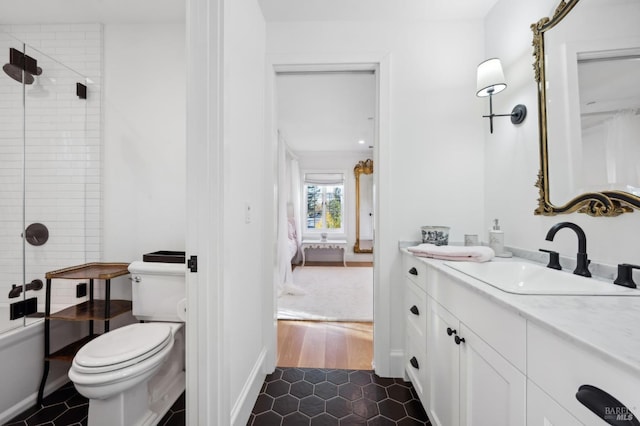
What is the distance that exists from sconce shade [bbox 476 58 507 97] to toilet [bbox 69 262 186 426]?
88.0 inches

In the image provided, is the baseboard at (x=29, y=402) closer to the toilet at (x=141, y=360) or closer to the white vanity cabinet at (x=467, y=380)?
the toilet at (x=141, y=360)

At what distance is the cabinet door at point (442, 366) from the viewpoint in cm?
112

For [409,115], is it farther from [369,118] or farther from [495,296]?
[369,118]

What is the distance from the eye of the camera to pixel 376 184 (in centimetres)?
201

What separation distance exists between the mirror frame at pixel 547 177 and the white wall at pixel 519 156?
4 cm

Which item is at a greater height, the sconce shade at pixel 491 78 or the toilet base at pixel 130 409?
the sconce shade at pixel 491 78

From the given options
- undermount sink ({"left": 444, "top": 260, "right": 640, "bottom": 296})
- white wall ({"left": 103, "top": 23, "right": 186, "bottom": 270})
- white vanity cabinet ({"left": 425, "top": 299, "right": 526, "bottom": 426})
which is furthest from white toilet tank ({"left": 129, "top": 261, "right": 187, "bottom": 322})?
undermount sink ({"left": 444, "top": 260, "right": 640, "bottom": 296})

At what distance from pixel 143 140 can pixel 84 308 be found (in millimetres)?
1280

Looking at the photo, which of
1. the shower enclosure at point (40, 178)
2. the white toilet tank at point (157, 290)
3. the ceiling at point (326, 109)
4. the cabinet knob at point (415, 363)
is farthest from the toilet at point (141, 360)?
the ceiling at point (326, 109)

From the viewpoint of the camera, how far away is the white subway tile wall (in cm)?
182

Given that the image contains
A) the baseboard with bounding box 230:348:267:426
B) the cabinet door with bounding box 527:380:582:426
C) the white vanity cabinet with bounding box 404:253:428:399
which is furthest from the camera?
the white vanity cabinet with bounding box 404:253:428:399

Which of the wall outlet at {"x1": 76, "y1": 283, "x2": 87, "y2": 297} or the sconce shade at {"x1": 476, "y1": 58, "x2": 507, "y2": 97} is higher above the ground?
the sconce shade at {"x1": 476, "y1": 58, "x2": 507, "y2": 97}

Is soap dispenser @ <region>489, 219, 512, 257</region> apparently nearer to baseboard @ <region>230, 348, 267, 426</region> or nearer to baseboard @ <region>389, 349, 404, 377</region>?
baseboard @ <region>389, 349, 404, 377</region>

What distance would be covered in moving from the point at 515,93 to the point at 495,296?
1.45 meters
